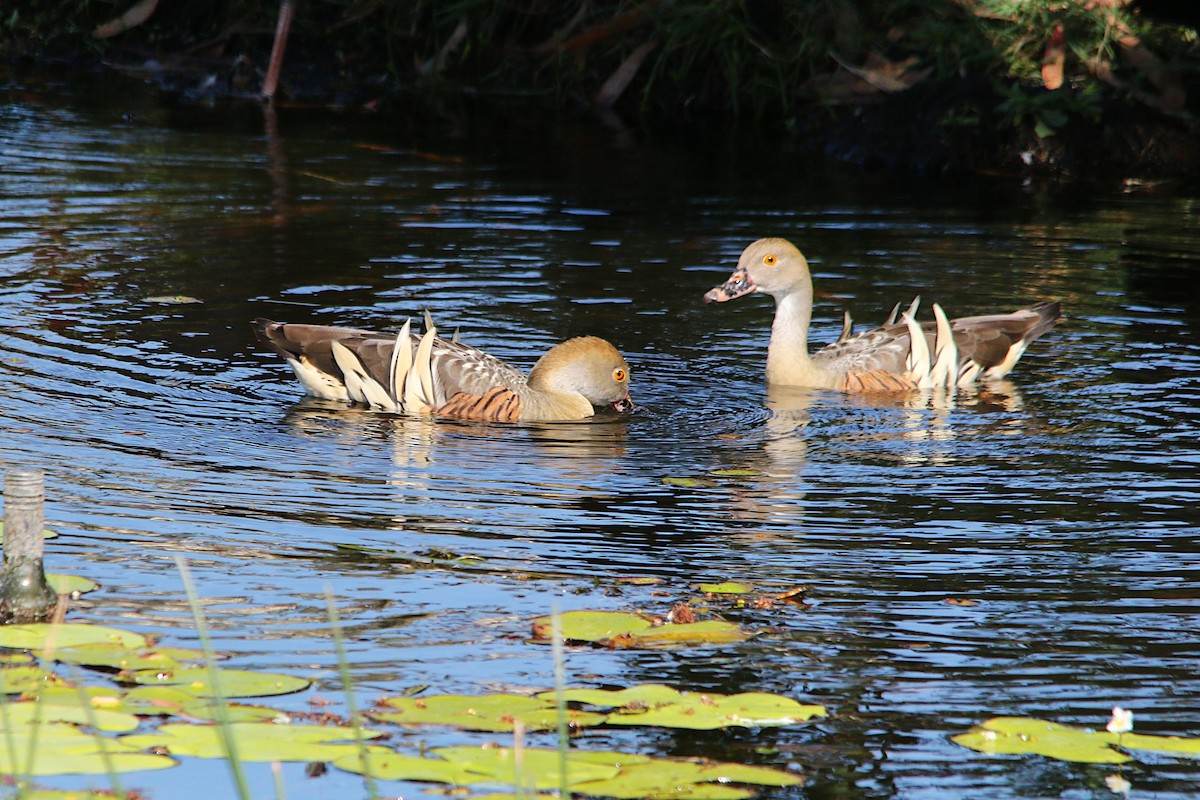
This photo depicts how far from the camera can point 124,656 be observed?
516 centimetres

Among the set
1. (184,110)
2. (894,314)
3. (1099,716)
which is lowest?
(1099,716)

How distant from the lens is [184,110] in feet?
70.6

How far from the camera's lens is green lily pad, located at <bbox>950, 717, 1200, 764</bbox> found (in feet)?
15.4

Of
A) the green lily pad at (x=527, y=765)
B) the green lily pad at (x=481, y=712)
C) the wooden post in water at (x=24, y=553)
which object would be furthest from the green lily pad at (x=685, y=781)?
the wooden post in water at (x=24, y=553)

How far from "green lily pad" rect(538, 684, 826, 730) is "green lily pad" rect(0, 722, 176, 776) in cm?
124

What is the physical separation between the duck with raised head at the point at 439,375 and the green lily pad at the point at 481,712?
13.6 feet

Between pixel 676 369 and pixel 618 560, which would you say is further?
pixel 676 369

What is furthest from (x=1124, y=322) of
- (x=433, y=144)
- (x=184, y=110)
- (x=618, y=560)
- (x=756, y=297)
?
(x=184, y=110)

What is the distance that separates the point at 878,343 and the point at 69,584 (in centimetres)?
556

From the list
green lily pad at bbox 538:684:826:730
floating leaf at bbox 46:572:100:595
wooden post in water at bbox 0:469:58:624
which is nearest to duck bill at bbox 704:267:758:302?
floating leaf at bbox 46:572:100:595

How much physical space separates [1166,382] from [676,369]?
287cm

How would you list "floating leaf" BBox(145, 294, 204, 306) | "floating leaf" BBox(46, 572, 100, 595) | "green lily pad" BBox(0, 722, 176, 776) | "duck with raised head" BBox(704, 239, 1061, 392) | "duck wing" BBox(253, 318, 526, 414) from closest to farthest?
"green lily pad" BBox(0, 722, 176, 776) → "floating leaf" BBox(46, 572, 100, 595) → "duck wing" BBox(253, 318, 526, 414) → "duck with raised head" BBox(704, 239, 1061, 392) → "floating leaf" BBox(145, 294, 204, 306)

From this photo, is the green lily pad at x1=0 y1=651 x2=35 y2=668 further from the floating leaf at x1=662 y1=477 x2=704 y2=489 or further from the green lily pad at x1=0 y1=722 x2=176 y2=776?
Answer: the floating leaf at x1=662 y1=477 x2=704 y2=489

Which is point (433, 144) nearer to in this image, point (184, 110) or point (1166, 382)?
point (184, 110)
